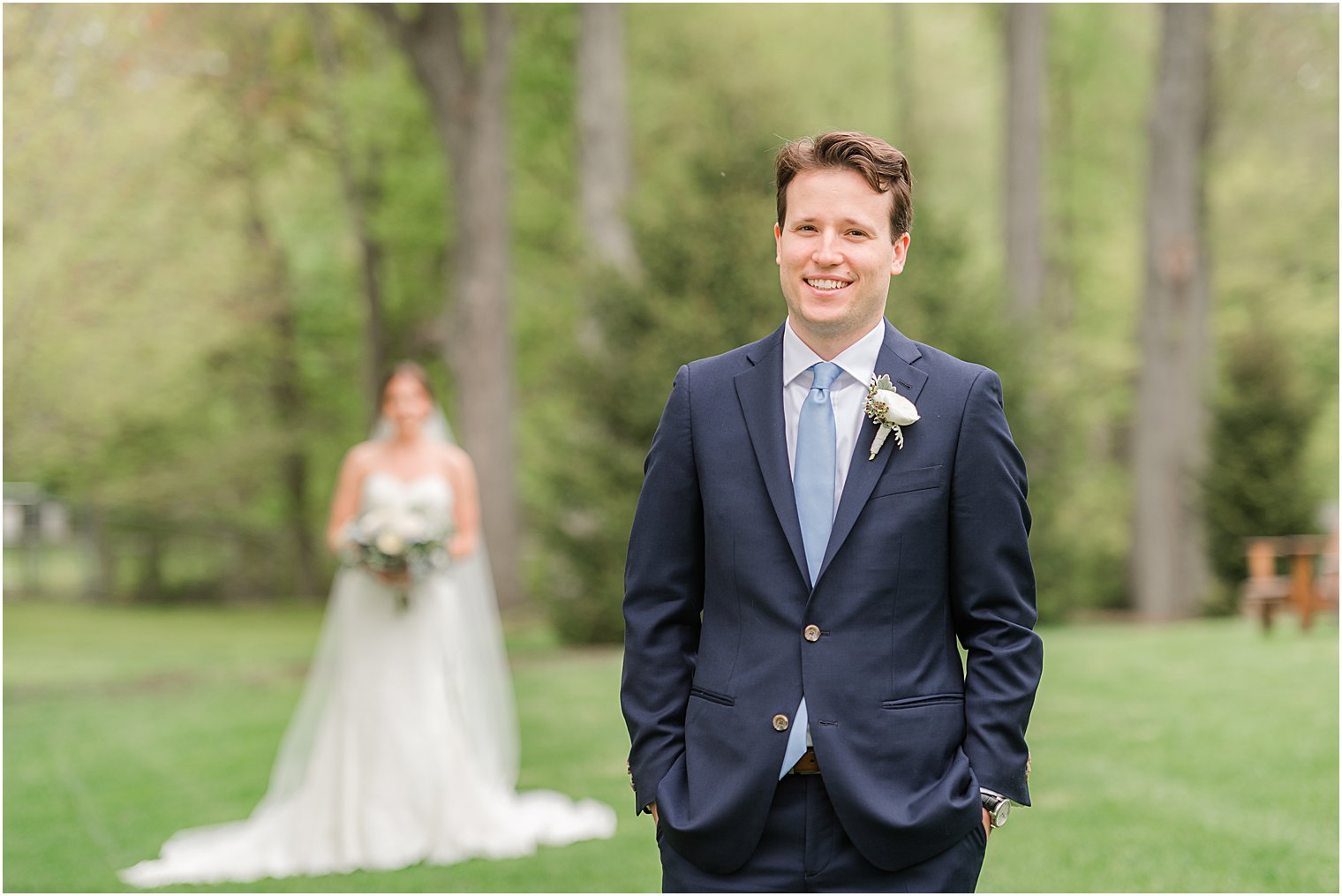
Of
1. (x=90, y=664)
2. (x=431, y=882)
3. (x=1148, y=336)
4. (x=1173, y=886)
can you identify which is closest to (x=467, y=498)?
(x=431, y=882)

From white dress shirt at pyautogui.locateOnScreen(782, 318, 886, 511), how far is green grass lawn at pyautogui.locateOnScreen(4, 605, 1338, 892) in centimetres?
447

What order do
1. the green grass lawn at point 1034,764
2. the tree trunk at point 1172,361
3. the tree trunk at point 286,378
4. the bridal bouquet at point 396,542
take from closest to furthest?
1. the green grass lawn at point 1034,764
2. the bridal bouquet at point 396,542
3. the tree trunk at point 1172,361
4. the tree trunk at point 286,378

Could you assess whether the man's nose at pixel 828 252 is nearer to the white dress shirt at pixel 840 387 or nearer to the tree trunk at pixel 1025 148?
the white dress shirt at pixel 840 387

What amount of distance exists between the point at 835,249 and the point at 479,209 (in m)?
19.4

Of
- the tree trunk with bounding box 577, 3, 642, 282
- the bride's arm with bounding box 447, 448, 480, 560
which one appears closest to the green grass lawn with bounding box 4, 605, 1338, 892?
the bride's arm with bounding box 447, 448, 480, 560

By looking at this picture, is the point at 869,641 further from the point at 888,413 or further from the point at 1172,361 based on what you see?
the point at 1172,361

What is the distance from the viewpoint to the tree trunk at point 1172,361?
70.2 ft

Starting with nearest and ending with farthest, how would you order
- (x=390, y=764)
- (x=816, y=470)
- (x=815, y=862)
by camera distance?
(x=815, y=862) < (x=816, y=470) < (x=390, y=764)

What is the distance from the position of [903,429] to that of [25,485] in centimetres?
3334

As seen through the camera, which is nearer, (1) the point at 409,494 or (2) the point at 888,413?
(2) the point at 888,413

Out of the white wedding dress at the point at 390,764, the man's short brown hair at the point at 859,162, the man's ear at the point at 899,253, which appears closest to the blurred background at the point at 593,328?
the white wedding dress at the point at 390,764

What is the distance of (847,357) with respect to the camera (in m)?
3.18

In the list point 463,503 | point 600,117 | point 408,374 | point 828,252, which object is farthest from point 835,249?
point 600,117

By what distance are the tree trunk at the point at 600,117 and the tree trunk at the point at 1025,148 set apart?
6253 millimetres
